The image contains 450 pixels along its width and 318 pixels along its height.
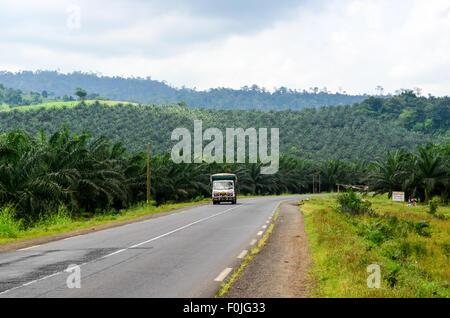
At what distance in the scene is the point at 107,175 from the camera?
3397 centimetres

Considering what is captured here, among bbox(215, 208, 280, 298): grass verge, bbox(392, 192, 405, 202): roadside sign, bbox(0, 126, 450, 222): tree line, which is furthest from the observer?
bbox(392, 192, 405, 202): roadside sign

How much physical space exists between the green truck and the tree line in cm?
676

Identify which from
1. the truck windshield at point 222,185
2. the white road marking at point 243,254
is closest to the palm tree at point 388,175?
the truck windshield at point 222,185

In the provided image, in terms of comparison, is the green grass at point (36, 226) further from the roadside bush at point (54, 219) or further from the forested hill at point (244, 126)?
the forested hill at point (244, 126)

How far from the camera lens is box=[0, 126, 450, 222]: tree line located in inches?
941

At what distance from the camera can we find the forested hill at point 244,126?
138m

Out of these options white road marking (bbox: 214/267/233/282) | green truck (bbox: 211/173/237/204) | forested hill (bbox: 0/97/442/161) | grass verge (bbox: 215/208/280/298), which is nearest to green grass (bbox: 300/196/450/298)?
grass verge (bbox: 215/208/280/298)

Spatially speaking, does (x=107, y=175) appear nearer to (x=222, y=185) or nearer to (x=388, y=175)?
(x=222, y=185)

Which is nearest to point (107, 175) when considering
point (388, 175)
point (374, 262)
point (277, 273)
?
point (277, 273)

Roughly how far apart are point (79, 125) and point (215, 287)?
465 feet

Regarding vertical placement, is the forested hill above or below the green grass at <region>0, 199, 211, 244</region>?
above

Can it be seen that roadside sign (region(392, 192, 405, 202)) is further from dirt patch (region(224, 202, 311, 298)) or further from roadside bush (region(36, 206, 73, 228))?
dirt patch (region(224, 202, 311, 298))
